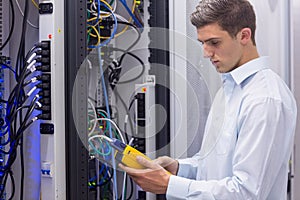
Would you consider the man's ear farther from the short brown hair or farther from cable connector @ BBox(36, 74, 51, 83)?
cable connector @ BBox(36, 74, 51, 83)

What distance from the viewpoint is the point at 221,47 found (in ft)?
4.34

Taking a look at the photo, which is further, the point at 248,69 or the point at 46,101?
the point at 46,101

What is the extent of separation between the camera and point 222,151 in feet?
4.33

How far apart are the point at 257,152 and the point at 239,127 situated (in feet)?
0.37

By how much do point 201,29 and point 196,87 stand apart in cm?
34

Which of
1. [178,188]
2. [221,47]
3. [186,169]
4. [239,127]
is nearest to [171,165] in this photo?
[186,169]

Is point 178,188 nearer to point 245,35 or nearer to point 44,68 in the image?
point 245,35

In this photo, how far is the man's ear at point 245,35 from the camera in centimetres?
131

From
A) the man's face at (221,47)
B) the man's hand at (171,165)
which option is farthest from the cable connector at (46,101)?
the man's face at (221,47)

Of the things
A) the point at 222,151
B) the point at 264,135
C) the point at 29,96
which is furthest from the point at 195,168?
the point at 29,96

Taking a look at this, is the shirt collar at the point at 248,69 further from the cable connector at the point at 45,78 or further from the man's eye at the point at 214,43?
the cable connector at the point at 45,78

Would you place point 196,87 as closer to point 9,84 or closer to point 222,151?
point 222,151

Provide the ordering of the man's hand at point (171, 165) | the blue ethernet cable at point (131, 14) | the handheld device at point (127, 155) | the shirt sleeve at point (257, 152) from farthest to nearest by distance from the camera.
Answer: the blue ethernet cable at point (131, 14)
the man's hand at point (171, 165)
the handheld device at point (127, 155)
the shirt sleeve at point (257, 152)

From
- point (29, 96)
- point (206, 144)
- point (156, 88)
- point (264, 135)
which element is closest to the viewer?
point (264, 135)
